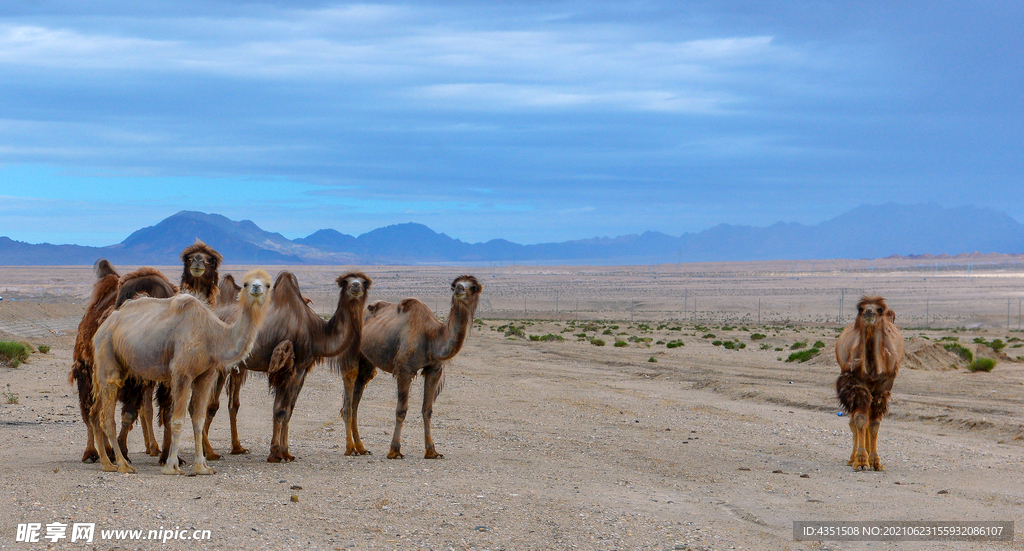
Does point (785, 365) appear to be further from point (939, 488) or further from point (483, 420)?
point (939, 488)

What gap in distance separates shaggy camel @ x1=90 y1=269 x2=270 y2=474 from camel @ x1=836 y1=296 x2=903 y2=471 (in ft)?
29.5

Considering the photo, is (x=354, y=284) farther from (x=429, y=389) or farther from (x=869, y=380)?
(x=869, y=380)

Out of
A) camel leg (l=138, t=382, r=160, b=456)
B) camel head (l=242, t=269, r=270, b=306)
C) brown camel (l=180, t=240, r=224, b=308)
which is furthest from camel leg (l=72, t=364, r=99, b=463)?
camel head (l=242, t=269, r=270, b=306)

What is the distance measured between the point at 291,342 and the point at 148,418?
6.61 feet

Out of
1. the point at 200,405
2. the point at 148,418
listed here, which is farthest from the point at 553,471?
the point at 148,418

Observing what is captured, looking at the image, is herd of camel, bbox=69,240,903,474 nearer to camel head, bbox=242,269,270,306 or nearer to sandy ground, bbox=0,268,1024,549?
camel head, bbox=242,269,270,306

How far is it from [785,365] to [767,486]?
21057 millimetres

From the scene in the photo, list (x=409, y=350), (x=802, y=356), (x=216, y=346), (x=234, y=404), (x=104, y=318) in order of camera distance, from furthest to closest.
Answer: (x=802, y=356) → (x=409, y=350) → (x=234, y=404) → (x=104, y=318) → (x=216, y=346)

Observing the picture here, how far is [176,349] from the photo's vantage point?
10.0m

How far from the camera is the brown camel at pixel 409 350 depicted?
41.8ft

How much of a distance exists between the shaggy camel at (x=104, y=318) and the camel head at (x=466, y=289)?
12.9 feet

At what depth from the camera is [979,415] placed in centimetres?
1919

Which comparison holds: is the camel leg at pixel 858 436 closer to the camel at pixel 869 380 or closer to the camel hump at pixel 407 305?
the camel at pixel 869 380

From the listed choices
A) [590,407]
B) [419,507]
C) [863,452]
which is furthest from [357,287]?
[590,407]
